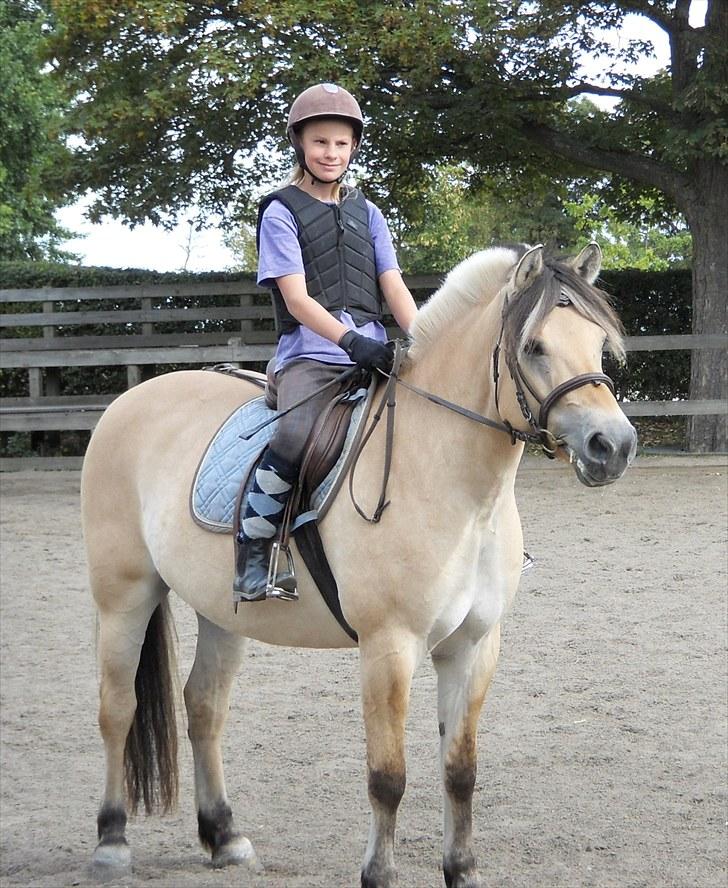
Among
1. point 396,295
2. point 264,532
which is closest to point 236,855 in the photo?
point 264,532

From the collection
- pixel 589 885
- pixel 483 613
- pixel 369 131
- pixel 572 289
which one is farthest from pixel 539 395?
pixel 369 131

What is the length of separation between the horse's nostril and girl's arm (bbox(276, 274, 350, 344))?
0.92m

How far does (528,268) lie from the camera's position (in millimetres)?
2807

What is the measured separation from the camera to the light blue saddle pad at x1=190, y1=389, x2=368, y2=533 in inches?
138

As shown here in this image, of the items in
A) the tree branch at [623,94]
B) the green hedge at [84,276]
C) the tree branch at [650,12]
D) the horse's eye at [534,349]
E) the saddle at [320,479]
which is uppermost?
the tree branch at [650,12]

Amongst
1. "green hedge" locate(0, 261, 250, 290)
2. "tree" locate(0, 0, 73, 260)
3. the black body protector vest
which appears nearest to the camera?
the black body protector vest

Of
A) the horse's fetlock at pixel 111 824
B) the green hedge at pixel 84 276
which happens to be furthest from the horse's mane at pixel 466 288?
the green hedge at pixel 84 276

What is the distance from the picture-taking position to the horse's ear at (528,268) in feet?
9.11

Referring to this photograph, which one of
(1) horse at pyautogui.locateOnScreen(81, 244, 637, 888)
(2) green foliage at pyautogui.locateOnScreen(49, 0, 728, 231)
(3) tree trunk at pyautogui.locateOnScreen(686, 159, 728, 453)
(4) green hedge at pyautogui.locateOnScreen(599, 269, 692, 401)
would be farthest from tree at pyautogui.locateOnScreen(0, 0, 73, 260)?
(1) horse at pyautogui.locateOnScreen(81, 244, 637, 888)

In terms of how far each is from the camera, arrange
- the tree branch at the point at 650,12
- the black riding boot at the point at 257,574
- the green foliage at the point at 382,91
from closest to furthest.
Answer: the black riding boot at the point at 257,574 < the green foliage at the point at 382,91 < the tree branch at the point at 650,12

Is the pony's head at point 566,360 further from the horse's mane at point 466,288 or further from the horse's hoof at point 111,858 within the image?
the horse's hoof at point 111,858

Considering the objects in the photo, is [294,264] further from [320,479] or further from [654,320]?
[654,320]

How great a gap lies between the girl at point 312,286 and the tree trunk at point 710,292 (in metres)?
9.83

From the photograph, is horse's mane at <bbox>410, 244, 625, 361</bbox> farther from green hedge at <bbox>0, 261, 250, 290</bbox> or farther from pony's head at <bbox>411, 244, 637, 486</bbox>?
green hedge at <bbox>0, 261, 250, 290</bbox>
